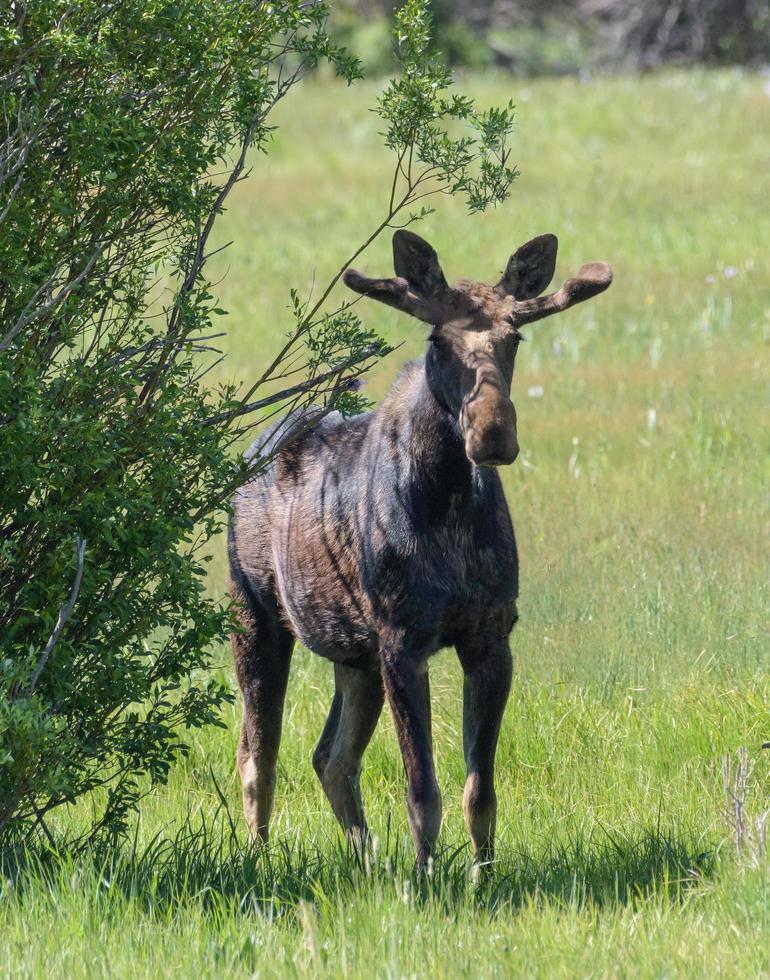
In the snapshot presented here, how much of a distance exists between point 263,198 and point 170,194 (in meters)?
18.9

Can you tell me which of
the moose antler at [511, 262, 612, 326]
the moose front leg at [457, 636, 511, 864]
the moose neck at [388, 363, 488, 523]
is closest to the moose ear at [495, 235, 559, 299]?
the moose antler at [511, 262, 612, 326]

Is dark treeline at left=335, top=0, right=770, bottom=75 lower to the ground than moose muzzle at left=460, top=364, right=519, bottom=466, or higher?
higher

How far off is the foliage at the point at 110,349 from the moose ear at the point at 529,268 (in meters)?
0.30

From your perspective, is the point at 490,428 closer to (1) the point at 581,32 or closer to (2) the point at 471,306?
(2) the point at 471,306

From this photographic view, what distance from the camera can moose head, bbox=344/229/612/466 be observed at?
18.7ft

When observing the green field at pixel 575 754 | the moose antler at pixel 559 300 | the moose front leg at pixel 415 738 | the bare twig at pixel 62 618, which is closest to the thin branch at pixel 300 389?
the moose antler at pixel 559 300

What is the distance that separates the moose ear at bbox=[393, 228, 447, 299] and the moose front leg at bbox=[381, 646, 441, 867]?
1.34 metres

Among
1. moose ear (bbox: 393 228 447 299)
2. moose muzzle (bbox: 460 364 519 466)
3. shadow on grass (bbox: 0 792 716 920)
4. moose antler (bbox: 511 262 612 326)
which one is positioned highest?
moose ear (bbox: 393 228 447 299)

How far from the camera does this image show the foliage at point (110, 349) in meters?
5.40

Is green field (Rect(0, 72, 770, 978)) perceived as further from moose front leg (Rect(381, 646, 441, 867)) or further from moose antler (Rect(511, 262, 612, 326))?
moose antler (Rect(511, 262, 612, 326))

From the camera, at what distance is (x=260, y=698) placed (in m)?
7.20

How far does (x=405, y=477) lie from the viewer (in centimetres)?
621

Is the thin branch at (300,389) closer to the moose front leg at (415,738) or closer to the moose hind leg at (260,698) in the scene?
the moose front leg at (415,738)

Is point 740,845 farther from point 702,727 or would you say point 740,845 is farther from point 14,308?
point 14,308
